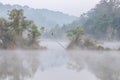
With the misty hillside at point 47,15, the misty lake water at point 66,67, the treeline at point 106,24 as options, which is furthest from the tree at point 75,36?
the misty hillside at point 47,15

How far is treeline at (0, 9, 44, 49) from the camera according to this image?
11602 mm

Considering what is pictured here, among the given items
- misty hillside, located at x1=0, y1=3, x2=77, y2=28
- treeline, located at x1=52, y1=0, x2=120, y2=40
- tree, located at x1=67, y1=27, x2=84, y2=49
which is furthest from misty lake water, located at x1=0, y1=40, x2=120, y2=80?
misty hillside, located at x1=0, y1=3, x2=77, y2=28

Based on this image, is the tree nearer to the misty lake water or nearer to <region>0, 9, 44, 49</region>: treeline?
the misty lake water

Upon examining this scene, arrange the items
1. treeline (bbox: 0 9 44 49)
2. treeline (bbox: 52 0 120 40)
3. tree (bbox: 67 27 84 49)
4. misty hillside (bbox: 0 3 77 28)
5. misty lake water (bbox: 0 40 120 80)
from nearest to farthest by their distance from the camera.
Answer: misty lake water (bbox: 0 40 120 80) → treeline (bbox: 0 9 44 49) → tree (bbox: 67 27 84 49) → treeline (bbox: 52 0 120 40) → misty hillside (bbox: 0 3 77 28)

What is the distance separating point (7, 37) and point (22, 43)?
2.04ft

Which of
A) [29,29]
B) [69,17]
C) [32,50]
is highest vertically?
[29,29]

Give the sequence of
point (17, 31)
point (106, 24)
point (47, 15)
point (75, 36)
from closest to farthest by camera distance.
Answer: point (17, 31) < point (75, 36) < point (106, 24) < point (47, 15)

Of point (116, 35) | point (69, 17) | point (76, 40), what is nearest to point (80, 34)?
point (76, 40)

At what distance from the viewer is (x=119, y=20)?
2206 cm

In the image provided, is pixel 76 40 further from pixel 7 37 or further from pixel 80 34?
pixel 7 37

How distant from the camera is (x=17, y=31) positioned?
38.8 ft

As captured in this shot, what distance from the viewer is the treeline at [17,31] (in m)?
11.6

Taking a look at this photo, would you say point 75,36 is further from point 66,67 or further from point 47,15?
point 47,15

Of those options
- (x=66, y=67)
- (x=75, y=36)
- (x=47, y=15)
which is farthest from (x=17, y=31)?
(x=47, y=15)
